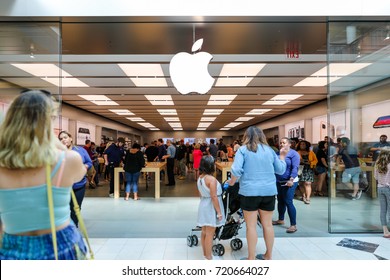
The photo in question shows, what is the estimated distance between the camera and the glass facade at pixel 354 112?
454cm

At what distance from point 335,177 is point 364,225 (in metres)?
0.89

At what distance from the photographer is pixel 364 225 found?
4801mm

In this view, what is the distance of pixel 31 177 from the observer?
128 centimetres

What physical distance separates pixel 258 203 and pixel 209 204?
54cm

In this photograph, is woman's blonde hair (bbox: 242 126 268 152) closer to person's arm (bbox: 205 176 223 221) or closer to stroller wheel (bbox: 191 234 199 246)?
person's arm (bbox: 205 176 223 221)

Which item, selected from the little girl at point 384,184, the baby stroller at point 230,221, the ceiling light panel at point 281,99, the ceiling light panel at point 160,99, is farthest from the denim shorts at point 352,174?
the ceiling light panel at point 160,99

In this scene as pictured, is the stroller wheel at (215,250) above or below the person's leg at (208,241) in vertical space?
below

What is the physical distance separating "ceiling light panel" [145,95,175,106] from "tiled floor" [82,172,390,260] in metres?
5.32

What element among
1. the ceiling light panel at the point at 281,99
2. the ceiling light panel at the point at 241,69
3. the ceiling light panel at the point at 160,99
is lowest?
the ceiling light panel at the point at 160,99

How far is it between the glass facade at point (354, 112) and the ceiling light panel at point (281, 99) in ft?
16.6

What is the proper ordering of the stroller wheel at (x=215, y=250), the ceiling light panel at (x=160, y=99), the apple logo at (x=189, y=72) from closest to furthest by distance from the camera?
the stroller wheel at (x=215, y=250) < the apple logo at (x=189, y=72) < the ceiling light panel at (x=160, y=99)

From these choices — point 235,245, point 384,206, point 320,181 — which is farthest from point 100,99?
point 384,206

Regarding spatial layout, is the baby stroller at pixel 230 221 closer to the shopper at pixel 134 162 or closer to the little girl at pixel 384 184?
A: the little girl at pixel 384 184

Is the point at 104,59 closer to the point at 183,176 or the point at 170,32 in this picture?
the point at 170,32
